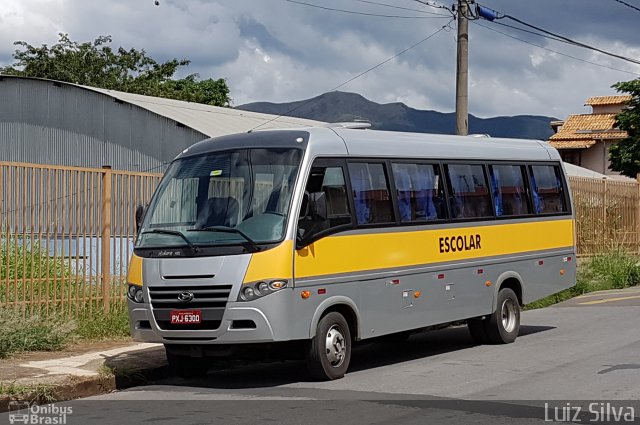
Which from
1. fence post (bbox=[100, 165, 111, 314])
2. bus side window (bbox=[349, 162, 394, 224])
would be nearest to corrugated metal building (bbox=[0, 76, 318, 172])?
fence post (bbox=[100, 165, 111, 314])

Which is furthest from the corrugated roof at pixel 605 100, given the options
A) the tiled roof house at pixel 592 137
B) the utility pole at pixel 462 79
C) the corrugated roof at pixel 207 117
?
the utility pole at pixel 462 79

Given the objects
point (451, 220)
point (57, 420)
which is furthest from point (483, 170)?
point (57, 420)

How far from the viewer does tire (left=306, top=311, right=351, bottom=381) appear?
36.6 ft

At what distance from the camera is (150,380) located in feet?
39.3

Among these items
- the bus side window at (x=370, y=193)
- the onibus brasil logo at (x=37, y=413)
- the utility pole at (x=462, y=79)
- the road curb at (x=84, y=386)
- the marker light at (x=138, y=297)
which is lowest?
the onibus brasil logo at (x=37, y=413)

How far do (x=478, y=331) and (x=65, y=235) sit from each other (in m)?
6.01

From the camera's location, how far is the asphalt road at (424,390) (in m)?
9.12

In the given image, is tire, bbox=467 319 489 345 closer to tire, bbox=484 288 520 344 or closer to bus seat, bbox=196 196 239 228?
tire, bbox=484 288 520 344

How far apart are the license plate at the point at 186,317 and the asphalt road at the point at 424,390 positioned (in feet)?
2.45

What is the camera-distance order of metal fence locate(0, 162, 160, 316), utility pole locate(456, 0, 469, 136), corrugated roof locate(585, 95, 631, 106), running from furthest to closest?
corrugated roof locate(585, 95, 631, 106) < utility pole locate(456, 0, 469, 136) < metal fence locate(0, 162, 160, 316)

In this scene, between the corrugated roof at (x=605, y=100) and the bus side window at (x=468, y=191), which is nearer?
the bus side window at (x=468, y=191)

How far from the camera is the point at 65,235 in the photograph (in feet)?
46.6

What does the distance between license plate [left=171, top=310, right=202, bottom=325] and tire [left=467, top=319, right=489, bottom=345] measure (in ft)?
16.7

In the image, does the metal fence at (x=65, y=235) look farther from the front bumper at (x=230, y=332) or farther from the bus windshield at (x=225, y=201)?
the front bumper at (x=230, y=332)
